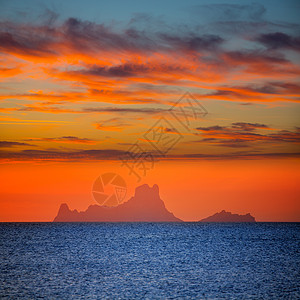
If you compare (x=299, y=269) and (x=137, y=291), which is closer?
(x=137, y=291)

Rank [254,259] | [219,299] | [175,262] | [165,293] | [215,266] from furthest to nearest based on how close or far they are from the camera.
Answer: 1. [254,259]
2. [175,262]
3. [215,266]
4. [165,293]
5. [219,299]

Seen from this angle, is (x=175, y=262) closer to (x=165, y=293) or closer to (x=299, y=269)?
(x=299, y=269)

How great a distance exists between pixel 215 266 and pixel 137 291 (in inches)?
956

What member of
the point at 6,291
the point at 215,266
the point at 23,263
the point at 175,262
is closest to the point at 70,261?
the point at 23,263

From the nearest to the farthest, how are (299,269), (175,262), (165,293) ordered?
(165,293) → (299,269) → (175,262)

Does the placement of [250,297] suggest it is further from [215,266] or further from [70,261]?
[70,261]

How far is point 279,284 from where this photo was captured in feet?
148

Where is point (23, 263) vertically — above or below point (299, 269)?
above

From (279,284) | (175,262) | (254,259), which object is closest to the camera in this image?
(279,284)

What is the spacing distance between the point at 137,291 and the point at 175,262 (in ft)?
90.1

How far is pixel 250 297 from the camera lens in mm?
38219

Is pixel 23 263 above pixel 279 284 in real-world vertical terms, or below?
above

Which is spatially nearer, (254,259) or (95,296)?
Result: (95,296)

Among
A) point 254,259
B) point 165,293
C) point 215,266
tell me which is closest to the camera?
point 165,293
